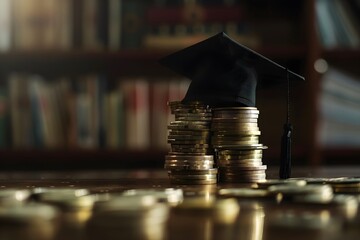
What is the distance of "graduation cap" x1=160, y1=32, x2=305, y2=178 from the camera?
130 centimetres

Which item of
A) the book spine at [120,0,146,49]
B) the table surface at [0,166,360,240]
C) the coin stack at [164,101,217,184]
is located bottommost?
the table surface at [0,166,360,240]

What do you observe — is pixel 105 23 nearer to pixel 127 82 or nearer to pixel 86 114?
pixel 127 82

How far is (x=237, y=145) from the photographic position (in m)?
1.22

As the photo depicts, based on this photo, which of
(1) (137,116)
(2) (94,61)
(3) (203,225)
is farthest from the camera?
(2) (94,61)

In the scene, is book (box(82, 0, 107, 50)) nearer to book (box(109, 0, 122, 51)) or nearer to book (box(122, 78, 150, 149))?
book (box(109, 0, 122, 51))

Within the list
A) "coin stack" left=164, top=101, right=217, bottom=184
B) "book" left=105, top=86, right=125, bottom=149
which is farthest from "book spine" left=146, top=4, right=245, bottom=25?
"coin stack" left=164, top=101, right=217, bottom=184

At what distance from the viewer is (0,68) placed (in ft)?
8.99

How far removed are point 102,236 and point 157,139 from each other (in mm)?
1970

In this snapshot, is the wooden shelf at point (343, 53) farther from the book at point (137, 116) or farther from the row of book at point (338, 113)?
the book at point (137, 116)

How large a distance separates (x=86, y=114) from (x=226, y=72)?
4.18 ft

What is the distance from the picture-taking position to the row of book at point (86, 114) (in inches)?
98.3

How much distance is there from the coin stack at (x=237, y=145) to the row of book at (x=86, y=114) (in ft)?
4.07

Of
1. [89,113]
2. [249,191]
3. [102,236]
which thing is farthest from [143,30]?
[102,236]

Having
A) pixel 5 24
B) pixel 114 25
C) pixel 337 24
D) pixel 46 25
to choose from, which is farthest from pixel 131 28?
pixel 337 24
